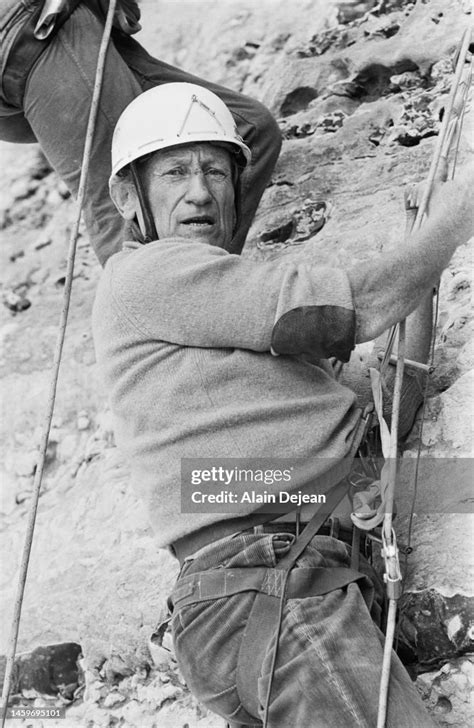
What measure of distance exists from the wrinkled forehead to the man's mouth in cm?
21

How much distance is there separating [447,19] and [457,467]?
101 inches

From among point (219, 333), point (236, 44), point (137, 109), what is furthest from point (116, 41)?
point (219, 333)

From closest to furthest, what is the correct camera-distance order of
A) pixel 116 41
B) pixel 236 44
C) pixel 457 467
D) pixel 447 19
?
pixel 457 467 < pixel 116 41 < pixel 447 19 < pixel 236 44

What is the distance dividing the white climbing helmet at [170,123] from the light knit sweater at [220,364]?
533mm

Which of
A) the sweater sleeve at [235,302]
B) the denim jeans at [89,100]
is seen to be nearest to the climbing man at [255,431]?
the sweater sleeve at [235,302]

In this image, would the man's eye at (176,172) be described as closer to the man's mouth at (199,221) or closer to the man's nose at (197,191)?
the man's nose at (197,191)

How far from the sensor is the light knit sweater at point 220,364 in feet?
8.31

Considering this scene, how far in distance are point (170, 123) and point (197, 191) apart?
28cm

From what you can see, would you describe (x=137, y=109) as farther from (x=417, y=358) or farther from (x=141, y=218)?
(x=417, y=358)

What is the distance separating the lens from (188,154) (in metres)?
3.20

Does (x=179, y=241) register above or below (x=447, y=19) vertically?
below

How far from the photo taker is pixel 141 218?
3.20 meters

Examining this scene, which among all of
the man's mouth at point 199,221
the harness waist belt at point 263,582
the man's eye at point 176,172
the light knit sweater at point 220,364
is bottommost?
the harness waist belt at point 263,582

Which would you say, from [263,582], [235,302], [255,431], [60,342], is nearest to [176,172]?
[60,342]
